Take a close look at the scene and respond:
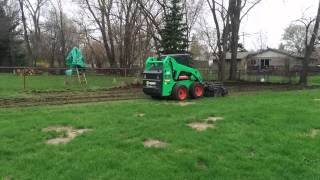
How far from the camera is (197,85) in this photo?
16.4 m

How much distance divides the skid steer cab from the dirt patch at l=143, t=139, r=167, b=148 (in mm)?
7760

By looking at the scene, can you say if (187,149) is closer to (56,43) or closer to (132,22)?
(132,22)

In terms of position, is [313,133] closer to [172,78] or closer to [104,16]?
[172,78]

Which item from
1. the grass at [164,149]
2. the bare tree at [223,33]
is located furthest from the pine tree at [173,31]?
the grass at [164,149]

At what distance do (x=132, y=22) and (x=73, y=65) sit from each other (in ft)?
46.3

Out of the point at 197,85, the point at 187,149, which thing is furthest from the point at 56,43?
the point at 187,149

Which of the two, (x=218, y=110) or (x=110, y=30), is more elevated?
(x=110, y=30)

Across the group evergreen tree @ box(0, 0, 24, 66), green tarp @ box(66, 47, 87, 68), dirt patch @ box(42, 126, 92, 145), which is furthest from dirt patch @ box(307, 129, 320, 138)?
evergreen tree @ box(0, 0, 24, 66)

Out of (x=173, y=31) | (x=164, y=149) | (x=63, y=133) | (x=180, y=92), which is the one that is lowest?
(x=164, y=149)

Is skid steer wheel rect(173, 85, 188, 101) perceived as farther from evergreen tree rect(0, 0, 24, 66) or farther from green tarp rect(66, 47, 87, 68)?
evergreen tree rect(0, 0, 24, 66)

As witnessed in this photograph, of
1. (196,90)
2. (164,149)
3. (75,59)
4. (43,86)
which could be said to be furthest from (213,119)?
(75,59)

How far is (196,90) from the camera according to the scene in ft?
53.9

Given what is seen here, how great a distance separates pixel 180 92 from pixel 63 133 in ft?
27.2

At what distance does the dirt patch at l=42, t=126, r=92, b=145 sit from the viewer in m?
7.37
